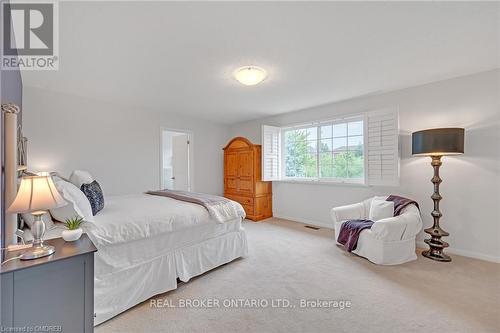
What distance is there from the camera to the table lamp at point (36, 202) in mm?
1161

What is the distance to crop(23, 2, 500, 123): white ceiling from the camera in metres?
1.67

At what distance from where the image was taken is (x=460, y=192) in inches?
116

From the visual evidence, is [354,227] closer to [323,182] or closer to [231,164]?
[323,182]

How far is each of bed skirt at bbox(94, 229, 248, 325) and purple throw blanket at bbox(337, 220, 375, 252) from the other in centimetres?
144

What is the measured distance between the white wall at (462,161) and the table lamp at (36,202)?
3.97 m

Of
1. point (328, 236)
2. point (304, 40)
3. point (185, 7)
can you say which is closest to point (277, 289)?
point (328, 236)

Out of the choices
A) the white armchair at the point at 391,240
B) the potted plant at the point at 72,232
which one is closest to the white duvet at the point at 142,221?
the potted plant at the point at 72,232

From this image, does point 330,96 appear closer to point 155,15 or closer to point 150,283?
point 155,15

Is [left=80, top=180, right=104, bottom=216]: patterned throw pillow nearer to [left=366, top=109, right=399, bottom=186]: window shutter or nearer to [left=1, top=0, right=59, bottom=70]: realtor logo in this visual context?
[left=1, top=0, right=59, bottom=70]: realtor logo

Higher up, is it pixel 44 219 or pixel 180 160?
pixel 180 160

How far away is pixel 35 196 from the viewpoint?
1198mm

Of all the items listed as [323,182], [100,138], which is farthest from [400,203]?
[100,138]

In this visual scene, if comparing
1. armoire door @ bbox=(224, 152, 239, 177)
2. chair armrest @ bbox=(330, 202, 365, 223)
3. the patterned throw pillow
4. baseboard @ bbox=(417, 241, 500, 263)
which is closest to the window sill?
chair armrest @ bbox=(330, 202, 365, 223)

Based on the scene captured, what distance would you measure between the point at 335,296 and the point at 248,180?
307 cm
